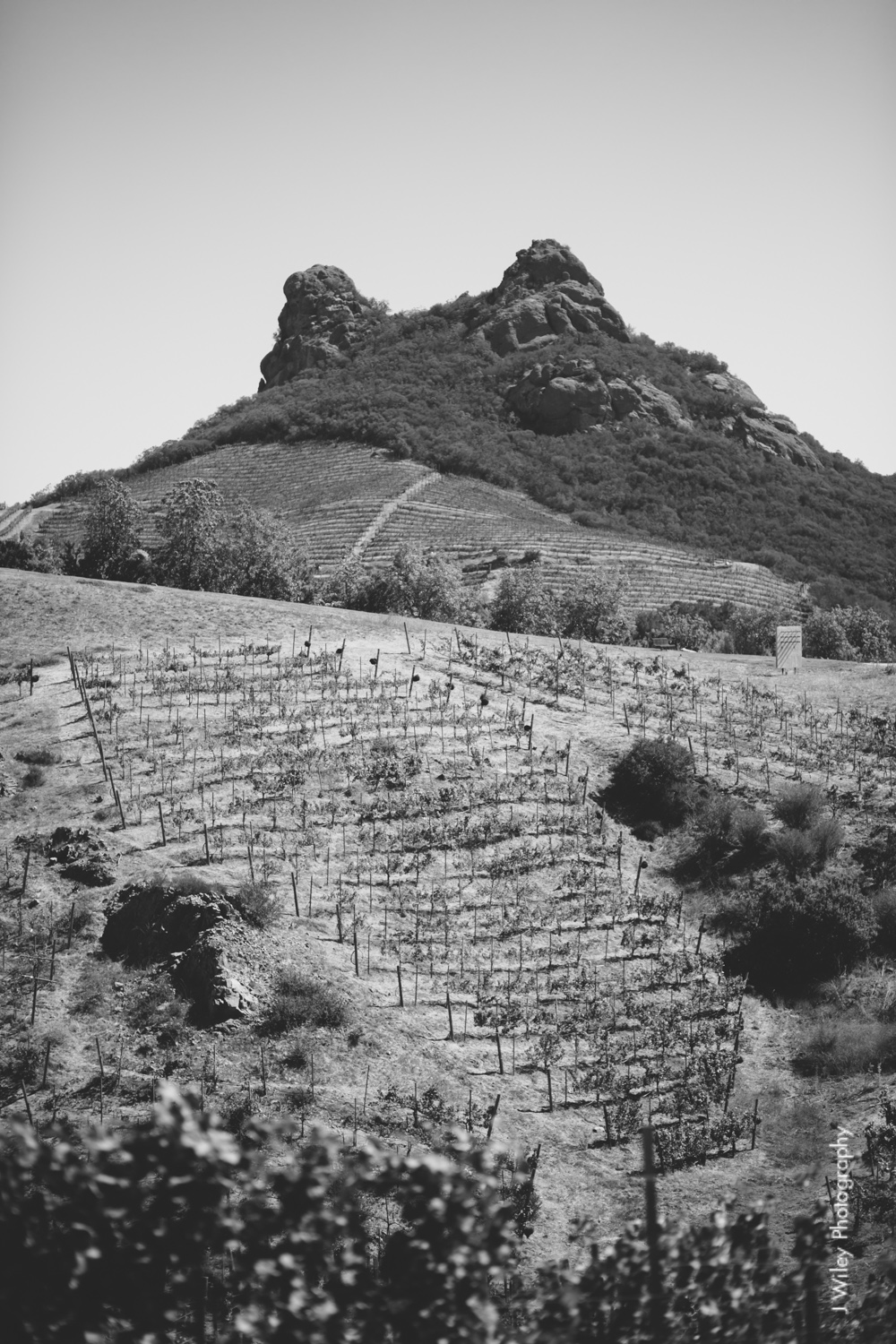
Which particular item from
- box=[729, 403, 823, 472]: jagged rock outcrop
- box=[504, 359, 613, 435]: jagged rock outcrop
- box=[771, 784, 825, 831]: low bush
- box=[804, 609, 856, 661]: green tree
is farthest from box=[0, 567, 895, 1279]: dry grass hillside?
box=[729, 403, 823, 472]: jagged rock outcrop

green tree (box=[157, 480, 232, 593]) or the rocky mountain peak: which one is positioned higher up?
the rocky mountain peak

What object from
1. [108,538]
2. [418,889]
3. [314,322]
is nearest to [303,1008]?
[418,889]

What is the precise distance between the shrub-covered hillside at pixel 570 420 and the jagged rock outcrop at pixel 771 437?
0.64ft

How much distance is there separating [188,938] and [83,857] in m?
3.57

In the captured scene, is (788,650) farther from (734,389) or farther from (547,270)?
(547,270)

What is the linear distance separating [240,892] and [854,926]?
10615 millimetres

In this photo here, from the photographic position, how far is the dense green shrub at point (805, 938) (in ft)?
63.4

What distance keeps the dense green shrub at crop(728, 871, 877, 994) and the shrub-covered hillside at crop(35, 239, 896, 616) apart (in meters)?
56.0

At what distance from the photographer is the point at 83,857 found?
65.4 ft

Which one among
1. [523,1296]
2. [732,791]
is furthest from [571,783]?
[523,1296]

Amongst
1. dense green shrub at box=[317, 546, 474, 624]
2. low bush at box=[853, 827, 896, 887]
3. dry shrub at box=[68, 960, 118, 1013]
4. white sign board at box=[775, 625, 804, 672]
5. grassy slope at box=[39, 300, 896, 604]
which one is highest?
grassy slope at box=[39, 300, 896, 604]

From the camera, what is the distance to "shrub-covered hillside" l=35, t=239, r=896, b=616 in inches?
3654

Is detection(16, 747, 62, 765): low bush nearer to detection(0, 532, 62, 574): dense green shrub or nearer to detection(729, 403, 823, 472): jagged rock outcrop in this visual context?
detection(0, 532, 62, 574): dense green shrub

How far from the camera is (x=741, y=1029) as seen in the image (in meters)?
17.7
